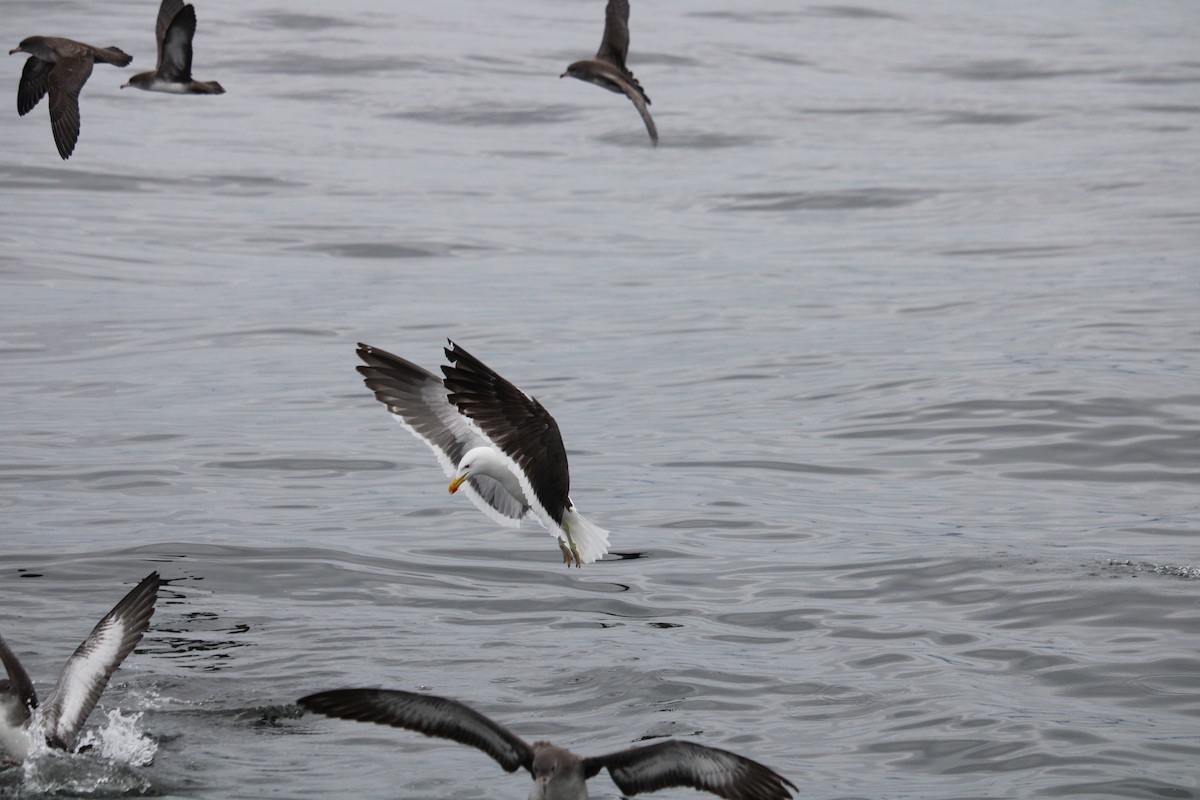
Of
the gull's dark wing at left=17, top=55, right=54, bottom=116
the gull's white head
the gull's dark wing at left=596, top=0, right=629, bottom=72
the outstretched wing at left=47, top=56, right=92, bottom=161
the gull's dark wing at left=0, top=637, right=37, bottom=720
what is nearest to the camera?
the gull's dark wing at left=0, top=637, right=37, bottom=720

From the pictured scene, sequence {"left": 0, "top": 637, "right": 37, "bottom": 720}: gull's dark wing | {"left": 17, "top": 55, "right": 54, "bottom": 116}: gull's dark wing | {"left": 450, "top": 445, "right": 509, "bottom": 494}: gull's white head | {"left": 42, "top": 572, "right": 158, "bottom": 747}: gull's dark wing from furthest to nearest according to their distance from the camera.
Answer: {"left": 17, "top": 55, "right": 54, "bottom": 116}: gull's dark wing
{"left": 450, "top": 445, "right": 509, "bottom": 494}: gull's white head
{"left": 42, "top": 572, "right": 158, "bottom": 747}: gull's dark wing
{"left": 0, "top": 637, "right": 37, "bottom": 720}: gull's dark wing

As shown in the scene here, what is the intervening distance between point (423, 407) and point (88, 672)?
2989 millimetres

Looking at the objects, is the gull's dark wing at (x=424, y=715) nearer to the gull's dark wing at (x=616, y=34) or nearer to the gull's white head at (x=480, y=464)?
the gull's white head at (x=480, y=464)

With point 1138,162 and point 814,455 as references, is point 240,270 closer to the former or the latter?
point 814,455

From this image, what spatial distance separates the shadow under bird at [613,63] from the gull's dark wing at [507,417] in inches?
186

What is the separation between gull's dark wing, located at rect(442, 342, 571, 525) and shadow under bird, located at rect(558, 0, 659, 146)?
473 centimetres

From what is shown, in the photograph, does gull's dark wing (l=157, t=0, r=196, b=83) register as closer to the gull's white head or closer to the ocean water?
the ocean water

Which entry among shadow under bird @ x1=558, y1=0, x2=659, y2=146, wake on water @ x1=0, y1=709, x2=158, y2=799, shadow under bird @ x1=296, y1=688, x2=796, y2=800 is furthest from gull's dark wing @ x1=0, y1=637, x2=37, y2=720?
shadow under bird @ x1=558, y1=0, x2=659, y2=146

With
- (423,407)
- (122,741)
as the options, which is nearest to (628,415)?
(423,407)

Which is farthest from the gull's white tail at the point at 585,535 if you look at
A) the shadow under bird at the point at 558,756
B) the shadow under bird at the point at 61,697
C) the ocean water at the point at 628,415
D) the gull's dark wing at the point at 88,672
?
the shadow under bird at the point at 558,756

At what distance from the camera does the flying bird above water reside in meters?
8.39

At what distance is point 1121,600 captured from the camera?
30.7ft

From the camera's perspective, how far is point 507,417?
842 centimetres

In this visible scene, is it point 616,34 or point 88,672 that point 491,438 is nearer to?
point 88,672
